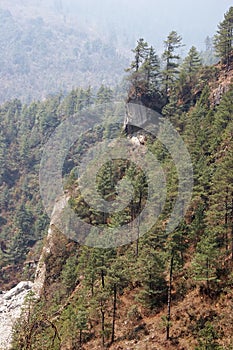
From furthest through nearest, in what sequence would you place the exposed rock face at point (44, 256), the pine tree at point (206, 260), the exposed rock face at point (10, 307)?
the exposed rock face at point (44, 256) → the exposed rock face at point (10, 307) → the pine tree at point (206, 260)

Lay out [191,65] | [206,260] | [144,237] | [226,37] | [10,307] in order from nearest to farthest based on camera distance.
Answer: [206,260], [144,237], [10,307], [226,37], [191,65]

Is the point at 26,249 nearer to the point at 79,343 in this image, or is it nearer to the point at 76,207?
the point at 76,207

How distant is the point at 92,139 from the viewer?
267 feet

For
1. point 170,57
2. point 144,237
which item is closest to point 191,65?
point 170,57

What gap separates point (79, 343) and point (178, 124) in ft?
92.9

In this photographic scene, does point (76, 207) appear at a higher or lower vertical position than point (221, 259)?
lower

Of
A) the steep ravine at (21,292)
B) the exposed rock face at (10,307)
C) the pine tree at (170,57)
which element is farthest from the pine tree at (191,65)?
the exposed rock face at (10,307)

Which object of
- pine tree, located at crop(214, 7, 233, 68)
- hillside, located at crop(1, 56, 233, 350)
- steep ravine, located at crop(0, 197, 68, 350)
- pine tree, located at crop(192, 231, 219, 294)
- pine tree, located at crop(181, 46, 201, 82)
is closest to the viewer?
pine tree, located at crop(192, 231, 219, 294)

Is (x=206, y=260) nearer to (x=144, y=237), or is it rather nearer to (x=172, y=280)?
(x=172, y=280)

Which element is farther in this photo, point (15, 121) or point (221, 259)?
point (15, 121)

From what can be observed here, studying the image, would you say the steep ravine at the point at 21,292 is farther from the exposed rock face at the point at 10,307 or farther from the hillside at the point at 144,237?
the hillside at the point at 144,237

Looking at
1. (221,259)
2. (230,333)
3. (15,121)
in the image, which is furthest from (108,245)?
(15,121)

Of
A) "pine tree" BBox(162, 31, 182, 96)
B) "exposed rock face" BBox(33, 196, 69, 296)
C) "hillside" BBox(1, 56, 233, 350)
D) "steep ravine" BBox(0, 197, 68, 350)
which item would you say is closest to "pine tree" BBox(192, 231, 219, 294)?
"hillside" BBox(1, 56, 233, 350)

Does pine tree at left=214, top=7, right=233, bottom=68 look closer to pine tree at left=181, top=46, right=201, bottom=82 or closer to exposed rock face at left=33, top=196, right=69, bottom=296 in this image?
pine tree at left=181, top=46, right=201, bottom=82
